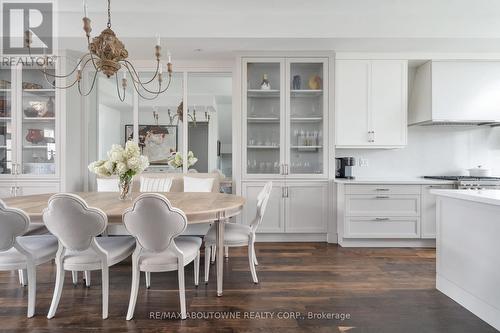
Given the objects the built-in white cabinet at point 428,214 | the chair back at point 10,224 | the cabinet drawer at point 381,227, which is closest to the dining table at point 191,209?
the chair back at point 10,224

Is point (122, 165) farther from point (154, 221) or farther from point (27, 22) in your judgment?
point (27, 22)

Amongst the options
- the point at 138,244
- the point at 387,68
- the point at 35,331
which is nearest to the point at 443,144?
the point at 387,68

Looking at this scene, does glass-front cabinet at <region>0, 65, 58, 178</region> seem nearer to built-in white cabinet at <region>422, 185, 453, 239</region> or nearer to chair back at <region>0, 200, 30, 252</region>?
chair back at <region>0, 200, 30, 252</region>

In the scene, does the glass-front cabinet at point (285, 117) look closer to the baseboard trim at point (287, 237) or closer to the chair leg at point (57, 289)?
the baseboard trim at point (287, 237)

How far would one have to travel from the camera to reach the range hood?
354 cm

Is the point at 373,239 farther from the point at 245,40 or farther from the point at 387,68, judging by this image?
the point at 245,40

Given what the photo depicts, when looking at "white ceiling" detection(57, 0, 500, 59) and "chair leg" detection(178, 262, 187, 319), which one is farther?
"white ceiling" detection(57, 0, 500, 59)

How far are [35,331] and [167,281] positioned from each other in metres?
0.93

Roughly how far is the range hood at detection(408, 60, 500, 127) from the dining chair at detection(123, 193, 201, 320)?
3.44 m

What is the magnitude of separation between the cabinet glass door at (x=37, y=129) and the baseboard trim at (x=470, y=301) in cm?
436

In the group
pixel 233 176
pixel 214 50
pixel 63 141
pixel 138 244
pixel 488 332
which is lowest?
pixel 488 332

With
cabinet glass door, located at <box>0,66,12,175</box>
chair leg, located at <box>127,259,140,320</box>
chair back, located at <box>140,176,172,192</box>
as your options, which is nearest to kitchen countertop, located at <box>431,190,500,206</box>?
chair leg, located at <box>127,259,140,320</box>

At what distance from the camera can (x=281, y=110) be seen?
12.0 ft

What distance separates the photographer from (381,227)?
3.38m
